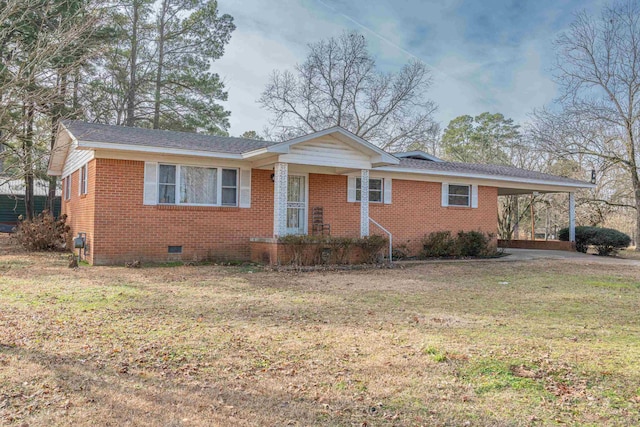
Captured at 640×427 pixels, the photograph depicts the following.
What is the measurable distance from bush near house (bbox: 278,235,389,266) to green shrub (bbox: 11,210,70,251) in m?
8.95

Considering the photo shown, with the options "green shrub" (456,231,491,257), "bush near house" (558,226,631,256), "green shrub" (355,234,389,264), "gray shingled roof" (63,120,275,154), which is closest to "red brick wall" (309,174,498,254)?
"green shrub" (456,231,491,257)

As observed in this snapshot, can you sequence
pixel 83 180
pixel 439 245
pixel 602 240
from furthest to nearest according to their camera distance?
pixel 602 240 < pixel 439 245 < pixel 83 180

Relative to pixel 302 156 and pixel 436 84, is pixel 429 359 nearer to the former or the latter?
pixel 302 156

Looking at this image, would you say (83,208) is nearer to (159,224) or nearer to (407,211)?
(159,224)

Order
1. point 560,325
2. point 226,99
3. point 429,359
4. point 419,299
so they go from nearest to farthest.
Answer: point 429,359
point 560,325
point 419,299
point 226,99

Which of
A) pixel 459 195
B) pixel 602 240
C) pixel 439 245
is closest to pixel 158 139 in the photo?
pixel 439 245

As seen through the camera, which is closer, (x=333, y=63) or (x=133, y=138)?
(x=133, y=138)

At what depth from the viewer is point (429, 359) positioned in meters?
4.48

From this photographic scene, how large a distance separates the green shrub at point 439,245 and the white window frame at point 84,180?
1063 cm

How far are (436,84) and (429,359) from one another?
31.7 m

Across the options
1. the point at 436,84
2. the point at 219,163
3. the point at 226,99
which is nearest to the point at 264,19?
the point at 219,163

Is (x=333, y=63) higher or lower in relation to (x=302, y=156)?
higher

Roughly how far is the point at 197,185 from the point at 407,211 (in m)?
7.05

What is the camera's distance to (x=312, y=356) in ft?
14.9
